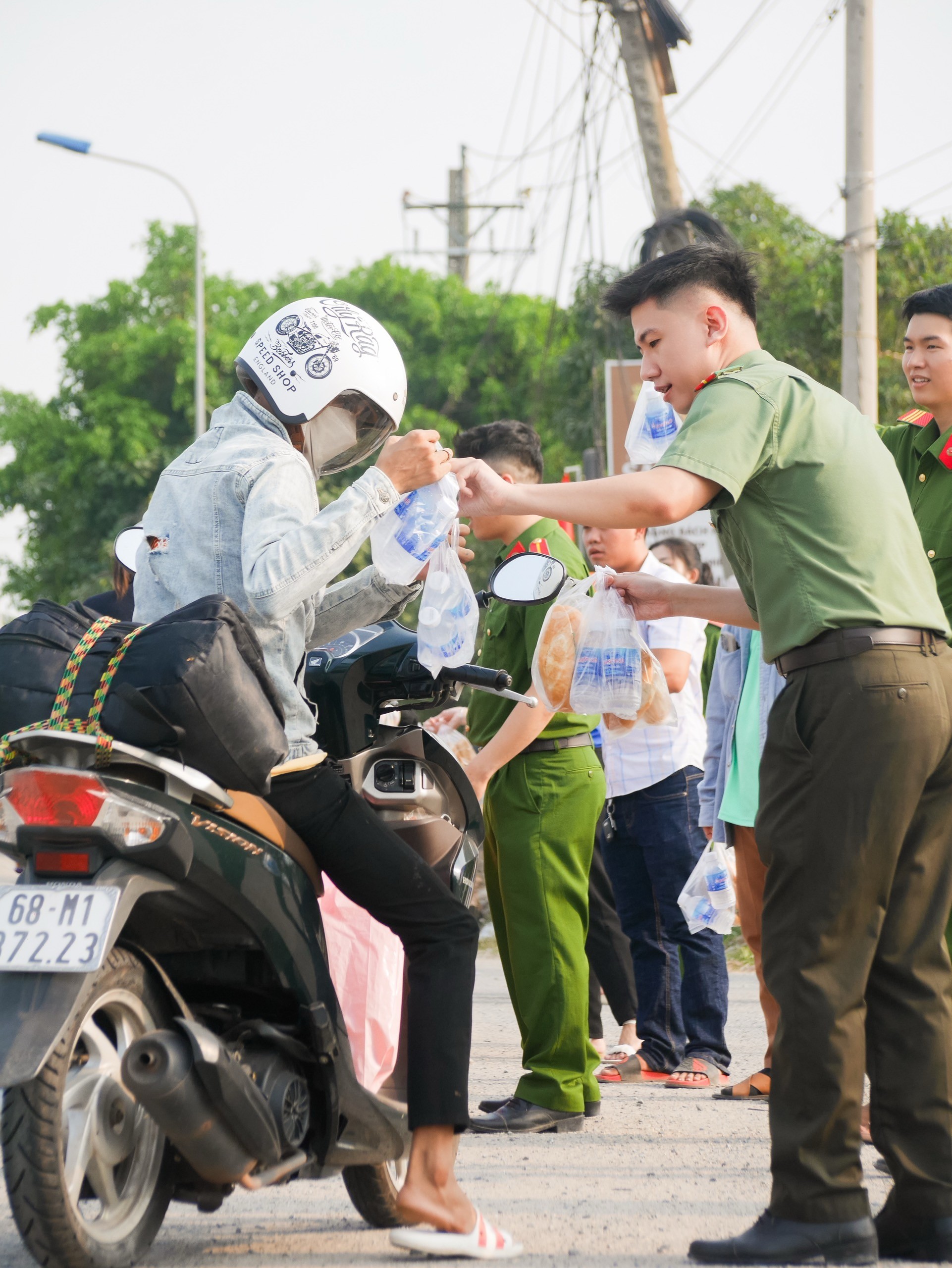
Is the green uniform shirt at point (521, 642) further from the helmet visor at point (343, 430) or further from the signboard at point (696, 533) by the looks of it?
the signboard at point (696, 533)

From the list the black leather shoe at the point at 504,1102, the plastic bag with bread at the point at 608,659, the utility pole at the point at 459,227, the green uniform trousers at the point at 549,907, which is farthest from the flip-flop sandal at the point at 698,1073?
the utility pole at the point at 459,227

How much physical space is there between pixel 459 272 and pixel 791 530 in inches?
1469

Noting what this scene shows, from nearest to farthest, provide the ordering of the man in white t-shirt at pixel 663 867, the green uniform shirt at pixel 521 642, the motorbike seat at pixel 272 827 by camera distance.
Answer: the motorbike seat at pixel 272 827 < the green uniform shirt at pixel 521 642 < the man in white t-shirt at pixel 663 867

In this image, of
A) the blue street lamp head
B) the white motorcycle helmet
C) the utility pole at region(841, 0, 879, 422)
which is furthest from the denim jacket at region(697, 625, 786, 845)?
the blue street lamp head

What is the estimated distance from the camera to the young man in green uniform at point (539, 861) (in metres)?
4.51

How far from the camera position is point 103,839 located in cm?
243

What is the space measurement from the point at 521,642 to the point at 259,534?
2.07m

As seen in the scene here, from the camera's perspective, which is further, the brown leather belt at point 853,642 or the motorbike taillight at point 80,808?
the brown leather belt at point 853,642

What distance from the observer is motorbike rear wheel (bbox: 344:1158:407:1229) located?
3.23 metres

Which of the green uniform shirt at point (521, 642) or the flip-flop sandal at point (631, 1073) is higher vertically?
the green uniform shirt at point (521, 642)

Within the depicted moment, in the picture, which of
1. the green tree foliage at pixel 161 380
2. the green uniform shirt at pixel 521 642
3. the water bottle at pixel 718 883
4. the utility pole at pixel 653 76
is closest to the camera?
the green uniform shirt at pixel 521 642

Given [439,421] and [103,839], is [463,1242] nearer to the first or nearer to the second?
[103,839]

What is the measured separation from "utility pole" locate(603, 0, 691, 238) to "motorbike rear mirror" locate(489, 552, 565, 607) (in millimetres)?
8938

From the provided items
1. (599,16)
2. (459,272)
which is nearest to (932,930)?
(599,16)
